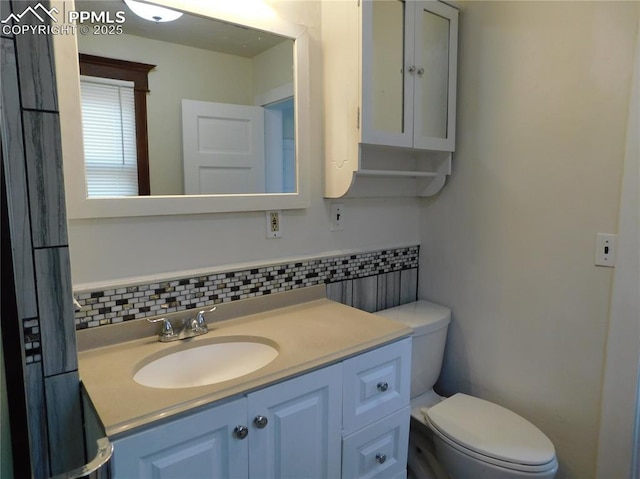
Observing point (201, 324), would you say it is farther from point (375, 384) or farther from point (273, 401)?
point (375, 384)

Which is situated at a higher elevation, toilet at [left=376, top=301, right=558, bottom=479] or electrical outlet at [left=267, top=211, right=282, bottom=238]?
electrical outlet at [left=267, top=211, right=282, bottom=238]

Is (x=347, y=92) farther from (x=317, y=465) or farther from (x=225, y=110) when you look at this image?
(x=317, y=465)

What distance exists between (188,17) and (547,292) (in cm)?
163

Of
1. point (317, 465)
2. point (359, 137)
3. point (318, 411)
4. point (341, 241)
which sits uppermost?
point (359, 137)

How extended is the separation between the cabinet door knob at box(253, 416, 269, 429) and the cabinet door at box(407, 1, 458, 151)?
118 cm

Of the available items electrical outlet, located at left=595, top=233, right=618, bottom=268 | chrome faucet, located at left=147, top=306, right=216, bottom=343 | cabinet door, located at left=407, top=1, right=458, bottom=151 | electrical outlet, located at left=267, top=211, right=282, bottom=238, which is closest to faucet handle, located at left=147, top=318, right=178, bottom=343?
chrome faucet, located at left=147, top=306, right=216, bottom=343

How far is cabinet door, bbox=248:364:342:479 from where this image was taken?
3.45 feet

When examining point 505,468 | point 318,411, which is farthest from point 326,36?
point 505,468

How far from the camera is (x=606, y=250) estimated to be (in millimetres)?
1463

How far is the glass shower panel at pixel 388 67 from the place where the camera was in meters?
1.56

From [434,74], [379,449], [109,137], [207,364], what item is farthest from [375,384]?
[434,74]

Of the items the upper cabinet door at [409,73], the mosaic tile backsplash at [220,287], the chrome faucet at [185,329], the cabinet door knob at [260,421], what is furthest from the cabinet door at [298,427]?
the upper cabinet door at [409,73]

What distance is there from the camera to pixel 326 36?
162 centimetres

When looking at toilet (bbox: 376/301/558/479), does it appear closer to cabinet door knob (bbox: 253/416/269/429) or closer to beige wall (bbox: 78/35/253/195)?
cabinet door knob (bbox: 253/416/269/429)
